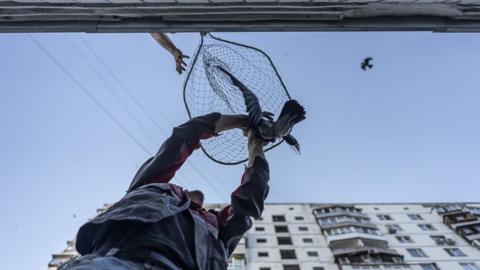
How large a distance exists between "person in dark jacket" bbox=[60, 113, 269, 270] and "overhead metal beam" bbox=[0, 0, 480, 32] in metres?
0.84

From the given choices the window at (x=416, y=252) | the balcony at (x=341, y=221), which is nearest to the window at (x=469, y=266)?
the window at (x=416, y=252)

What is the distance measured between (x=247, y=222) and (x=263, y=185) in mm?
291

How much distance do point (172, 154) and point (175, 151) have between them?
0.09 feet

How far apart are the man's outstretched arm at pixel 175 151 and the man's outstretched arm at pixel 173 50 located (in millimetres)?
1150

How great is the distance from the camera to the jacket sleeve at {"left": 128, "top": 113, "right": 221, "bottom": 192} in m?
2.33

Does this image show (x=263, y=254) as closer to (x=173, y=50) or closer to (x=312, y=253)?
(x=312, y=253)

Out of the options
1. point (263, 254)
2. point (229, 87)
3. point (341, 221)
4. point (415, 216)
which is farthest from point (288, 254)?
point (229, 87)

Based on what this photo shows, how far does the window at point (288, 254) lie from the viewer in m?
31.7

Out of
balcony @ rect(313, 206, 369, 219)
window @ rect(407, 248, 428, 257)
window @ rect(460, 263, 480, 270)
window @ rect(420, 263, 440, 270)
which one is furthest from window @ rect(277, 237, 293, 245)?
window @ rect(460, 263, 480, 270)

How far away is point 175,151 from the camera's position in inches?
94.2

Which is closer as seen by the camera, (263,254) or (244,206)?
(244,206)

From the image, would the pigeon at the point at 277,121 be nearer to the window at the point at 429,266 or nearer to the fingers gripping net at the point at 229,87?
the fingers gripping net at the point at 229,87

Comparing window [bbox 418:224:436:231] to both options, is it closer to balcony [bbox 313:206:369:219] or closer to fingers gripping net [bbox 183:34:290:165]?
Result: balcony [bbox 313:206:369:219]

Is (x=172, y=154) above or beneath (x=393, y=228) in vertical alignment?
beneath
